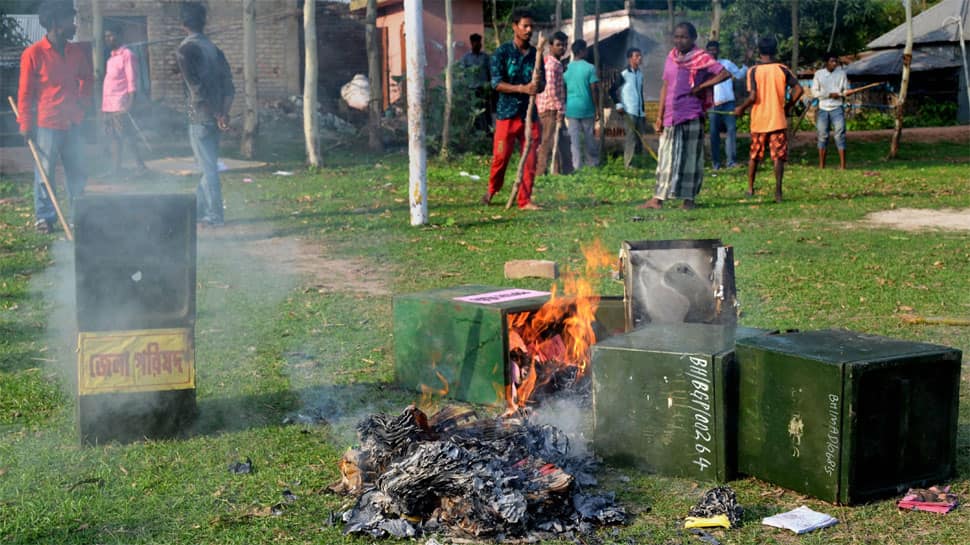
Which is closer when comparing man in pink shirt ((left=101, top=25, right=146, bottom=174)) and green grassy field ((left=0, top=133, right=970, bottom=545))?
green grassy field ((left=0, top=133, right=970, bottom=545))

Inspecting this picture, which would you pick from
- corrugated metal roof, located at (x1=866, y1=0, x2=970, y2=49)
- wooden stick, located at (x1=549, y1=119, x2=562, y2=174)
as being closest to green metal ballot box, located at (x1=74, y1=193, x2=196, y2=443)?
wooden stick, located at (x1=549, y1=119, x2=562, y2=174)

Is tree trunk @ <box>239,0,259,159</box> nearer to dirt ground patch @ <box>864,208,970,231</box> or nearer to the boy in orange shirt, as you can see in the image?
the boy in orange shirt

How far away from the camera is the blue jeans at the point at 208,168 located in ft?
36.4

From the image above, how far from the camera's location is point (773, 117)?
45.1ft

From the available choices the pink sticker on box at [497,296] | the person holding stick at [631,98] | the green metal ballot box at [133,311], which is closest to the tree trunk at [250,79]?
the person holding stick at [631,98]

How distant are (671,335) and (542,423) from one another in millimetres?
733

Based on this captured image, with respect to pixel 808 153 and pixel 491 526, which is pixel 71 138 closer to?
Answer: pixel 491 526

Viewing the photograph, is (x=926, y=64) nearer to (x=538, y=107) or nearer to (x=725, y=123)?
A: (x=725, y=123)

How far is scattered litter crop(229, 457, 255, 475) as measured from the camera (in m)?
4.62

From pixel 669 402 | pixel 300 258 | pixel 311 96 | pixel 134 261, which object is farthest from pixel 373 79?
pixel 669 402

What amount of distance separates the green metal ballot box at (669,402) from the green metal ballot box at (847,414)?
0.31 ft

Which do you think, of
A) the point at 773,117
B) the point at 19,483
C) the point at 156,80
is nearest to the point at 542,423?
the point at 19,483

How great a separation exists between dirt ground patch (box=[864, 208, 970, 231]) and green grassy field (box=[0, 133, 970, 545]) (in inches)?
9.6

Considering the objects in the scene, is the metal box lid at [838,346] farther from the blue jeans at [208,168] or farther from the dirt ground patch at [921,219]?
the blue jeans at [208,168]
